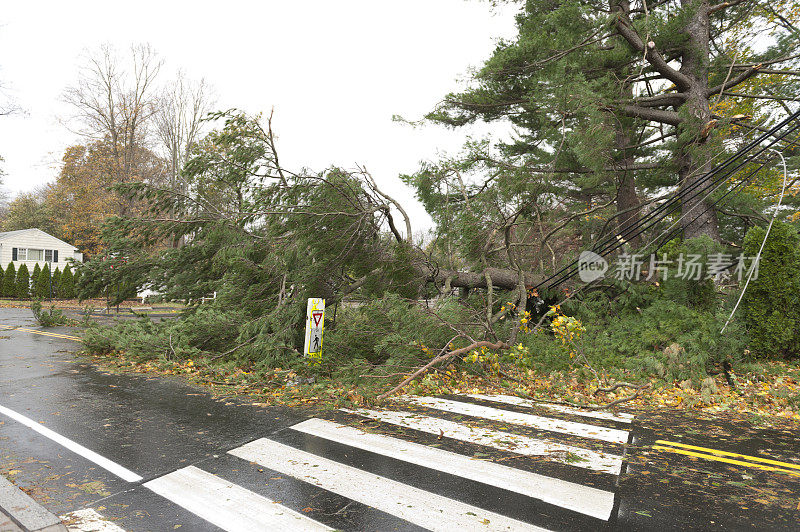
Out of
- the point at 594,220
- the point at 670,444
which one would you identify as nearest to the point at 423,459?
the point at 670,444

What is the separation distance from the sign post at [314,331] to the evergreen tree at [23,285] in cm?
3378

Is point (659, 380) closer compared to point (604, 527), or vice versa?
point (604, 527)

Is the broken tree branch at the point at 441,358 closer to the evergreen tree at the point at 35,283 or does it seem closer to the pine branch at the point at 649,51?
the pine branch at the point at 649,51

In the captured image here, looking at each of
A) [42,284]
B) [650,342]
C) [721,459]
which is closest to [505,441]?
[721,459]

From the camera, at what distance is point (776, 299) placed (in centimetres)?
895

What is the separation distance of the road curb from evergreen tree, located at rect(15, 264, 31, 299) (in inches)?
1407

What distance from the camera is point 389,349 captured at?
26.0 feet

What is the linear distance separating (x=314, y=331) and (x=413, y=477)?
390 cm

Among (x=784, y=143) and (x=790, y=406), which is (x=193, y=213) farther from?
(x=784, y=143)

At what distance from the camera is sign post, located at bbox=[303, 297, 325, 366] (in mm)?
7613

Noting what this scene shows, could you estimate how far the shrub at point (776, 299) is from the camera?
29.0 feet

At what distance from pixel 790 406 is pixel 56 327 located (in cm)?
2059

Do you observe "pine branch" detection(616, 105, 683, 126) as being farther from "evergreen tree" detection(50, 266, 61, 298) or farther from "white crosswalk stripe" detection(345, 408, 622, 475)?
"evergreen tree" detection(50, 266, 61, 298)

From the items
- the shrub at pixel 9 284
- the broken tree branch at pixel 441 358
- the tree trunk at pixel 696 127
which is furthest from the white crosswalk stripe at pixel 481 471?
the shrub at pixel 9 284
